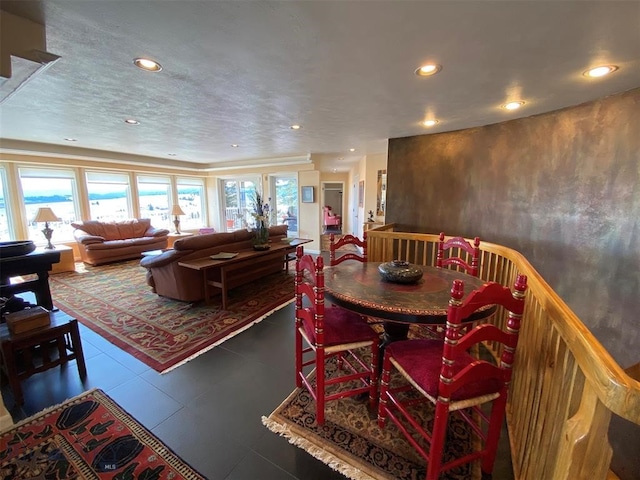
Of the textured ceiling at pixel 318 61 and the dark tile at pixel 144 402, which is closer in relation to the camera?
the textured ceiling at pixel 318 61

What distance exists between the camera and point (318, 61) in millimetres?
1847

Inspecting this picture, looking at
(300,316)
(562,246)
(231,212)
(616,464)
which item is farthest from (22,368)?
(231,212)

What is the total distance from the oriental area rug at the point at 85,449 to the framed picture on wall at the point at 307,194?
5483 millimetres

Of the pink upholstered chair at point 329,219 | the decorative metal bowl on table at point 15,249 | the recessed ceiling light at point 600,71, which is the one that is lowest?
the pink upholstered chair at point 329,219

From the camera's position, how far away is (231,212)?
27.9 feet

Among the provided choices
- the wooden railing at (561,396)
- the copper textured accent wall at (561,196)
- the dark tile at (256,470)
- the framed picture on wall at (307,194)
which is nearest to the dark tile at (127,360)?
the dark tile at (256,470)

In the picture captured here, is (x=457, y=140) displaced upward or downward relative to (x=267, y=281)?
upward

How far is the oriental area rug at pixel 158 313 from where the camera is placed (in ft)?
8.27

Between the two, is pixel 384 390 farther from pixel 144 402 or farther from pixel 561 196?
pixel 561 196

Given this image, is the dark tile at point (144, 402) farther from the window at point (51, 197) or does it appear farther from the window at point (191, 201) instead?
the window at point (191, 201)

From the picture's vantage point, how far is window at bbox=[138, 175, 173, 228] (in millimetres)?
7230

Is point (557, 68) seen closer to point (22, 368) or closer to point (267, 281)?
point (267, 281)

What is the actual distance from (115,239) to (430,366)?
7141 millimetres

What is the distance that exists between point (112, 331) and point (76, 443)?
4.94 ft
